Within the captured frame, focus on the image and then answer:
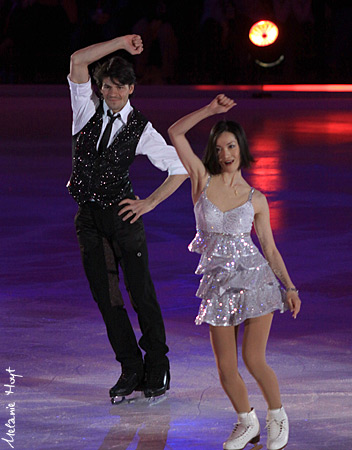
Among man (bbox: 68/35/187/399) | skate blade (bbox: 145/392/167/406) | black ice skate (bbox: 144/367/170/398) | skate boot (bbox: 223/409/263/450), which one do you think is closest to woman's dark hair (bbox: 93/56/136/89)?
man (bbox: 68/35/187/399)

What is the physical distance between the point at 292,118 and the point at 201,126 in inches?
74.1

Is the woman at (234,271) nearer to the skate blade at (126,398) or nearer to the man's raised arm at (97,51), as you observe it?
the man's raised arm at (97,51)

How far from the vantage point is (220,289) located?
4.04m

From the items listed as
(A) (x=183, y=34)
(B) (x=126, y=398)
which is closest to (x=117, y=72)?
(B) (x=126, y=398)

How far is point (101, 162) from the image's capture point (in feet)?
15.1

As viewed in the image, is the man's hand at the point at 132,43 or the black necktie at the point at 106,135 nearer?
the man's hand at the point at 132,43

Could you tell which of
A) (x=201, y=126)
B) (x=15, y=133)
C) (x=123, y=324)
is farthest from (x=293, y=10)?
(x=123, y=324)

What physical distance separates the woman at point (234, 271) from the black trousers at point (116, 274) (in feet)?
1.91

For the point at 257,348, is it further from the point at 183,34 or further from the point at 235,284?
the point at 183,34

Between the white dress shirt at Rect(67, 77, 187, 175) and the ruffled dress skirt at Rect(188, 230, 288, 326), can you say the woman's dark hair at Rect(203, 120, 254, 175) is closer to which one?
the ruffled dress skirt at Rect(188, 230, 288, 326)

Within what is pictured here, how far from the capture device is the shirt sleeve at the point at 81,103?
4664 millimetres

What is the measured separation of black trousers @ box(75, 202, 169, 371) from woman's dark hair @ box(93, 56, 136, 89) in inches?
22.5

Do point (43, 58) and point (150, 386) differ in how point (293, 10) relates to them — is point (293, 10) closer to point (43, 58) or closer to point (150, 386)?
point (43, 58)

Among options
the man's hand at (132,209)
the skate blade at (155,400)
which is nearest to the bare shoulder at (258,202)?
the man's hand at (132,209)
